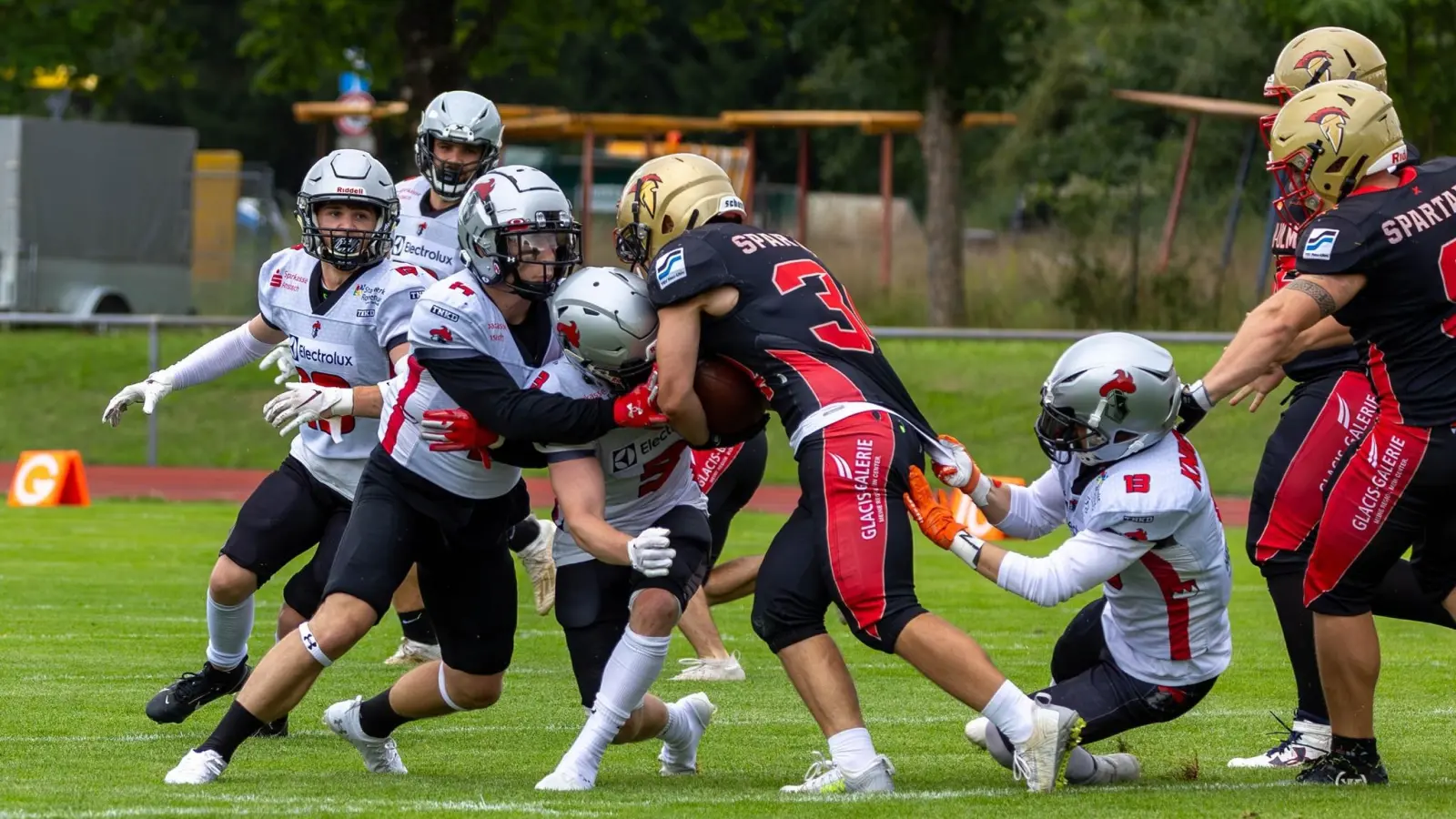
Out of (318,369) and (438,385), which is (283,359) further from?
(438,385)

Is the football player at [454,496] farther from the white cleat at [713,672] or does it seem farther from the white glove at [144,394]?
the white cleat at [713,672]

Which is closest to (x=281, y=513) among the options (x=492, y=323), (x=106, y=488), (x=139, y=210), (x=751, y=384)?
(x=492, y=323)

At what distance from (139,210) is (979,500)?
21.8 meters

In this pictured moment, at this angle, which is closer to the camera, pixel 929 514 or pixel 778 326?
pixel 929 514

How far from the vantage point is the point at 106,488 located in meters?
16.6

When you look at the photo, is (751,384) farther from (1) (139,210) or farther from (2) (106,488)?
(1) (139,210)

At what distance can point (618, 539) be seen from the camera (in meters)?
5.47

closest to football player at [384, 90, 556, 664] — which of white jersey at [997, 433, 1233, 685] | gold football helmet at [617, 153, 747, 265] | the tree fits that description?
gold football helmet at [617, 153, 747, 265]

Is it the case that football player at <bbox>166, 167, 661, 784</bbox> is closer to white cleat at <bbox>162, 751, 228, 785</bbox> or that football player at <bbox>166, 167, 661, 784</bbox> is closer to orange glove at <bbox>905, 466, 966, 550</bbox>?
white cleat at <bbox>162, 751, 228, 785</bbox>

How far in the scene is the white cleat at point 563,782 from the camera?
5492 mm

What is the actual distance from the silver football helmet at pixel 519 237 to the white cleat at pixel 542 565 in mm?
2768

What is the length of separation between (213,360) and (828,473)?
2628 mm

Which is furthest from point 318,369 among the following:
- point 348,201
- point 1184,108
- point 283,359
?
point 1184,108

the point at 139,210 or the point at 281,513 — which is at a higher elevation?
the point at 281,513
